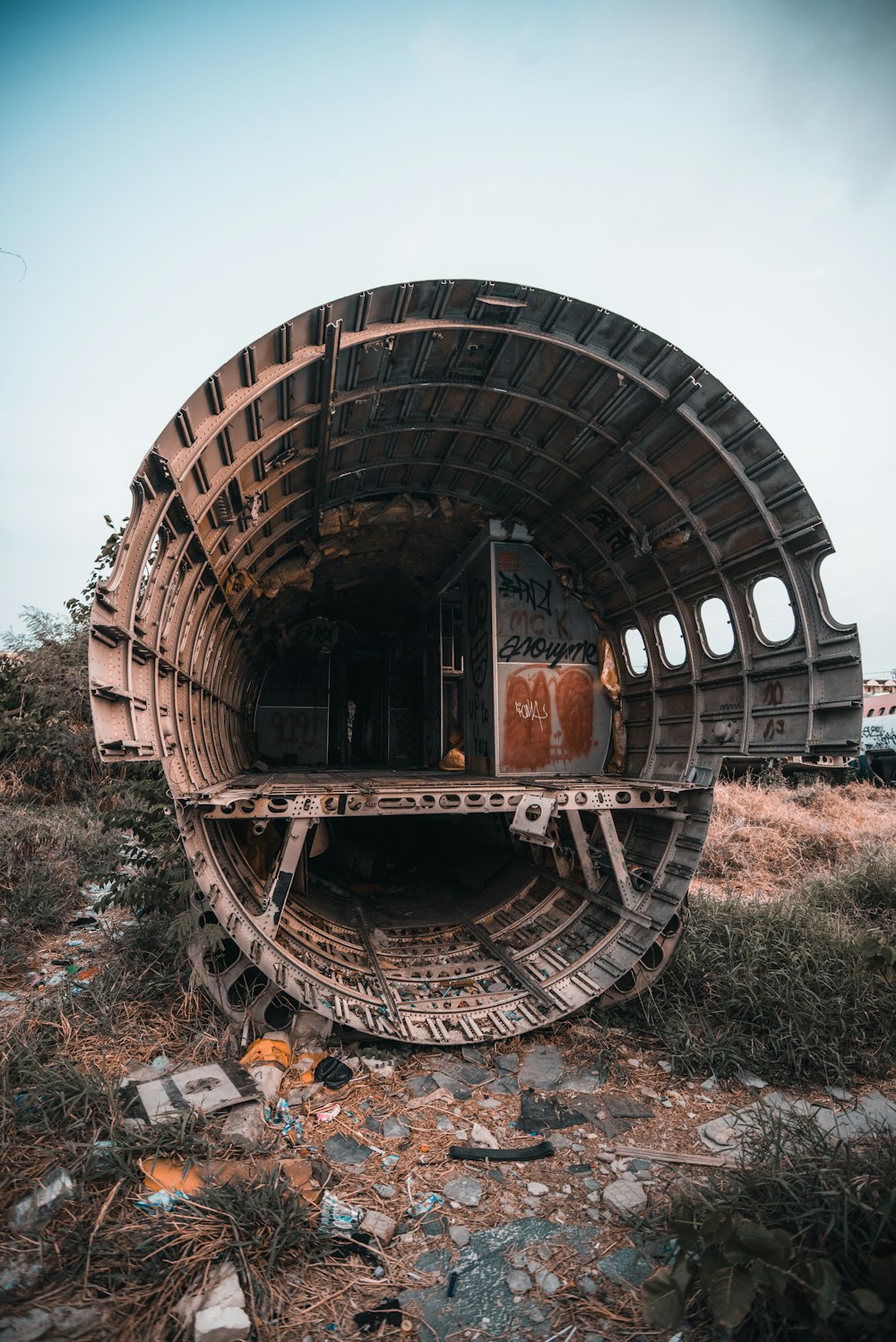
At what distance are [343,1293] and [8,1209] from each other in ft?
5.30

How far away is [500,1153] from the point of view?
424cm

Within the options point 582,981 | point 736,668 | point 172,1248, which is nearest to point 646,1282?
point 172,1248

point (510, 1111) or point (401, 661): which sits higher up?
point (401, 661)

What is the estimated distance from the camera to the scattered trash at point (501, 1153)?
13.8 feet

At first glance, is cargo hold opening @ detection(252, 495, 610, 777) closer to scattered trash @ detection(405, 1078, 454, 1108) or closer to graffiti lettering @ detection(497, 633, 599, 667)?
graffiti lettering @ detection(497, 633, 599, 667)

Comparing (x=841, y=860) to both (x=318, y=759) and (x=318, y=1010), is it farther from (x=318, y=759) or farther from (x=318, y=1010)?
(x=318, y=759)

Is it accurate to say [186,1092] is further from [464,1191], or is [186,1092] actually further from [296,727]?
[296,727]

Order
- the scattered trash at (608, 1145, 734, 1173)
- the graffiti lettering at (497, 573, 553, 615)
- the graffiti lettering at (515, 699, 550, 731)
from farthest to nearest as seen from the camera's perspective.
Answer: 1. the graffiti lettering at (497, 573, 553, 615)
2. the graffiti lettering at (515, 699, 550, 731)
3. the scattered trash at (608, 1145, 734, 1173)

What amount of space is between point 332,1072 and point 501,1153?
4.58 ft

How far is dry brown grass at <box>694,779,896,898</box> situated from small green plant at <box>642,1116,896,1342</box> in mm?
5359

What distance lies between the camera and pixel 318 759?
1539 cm

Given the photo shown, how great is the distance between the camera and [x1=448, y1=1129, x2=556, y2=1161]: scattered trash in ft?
13.8

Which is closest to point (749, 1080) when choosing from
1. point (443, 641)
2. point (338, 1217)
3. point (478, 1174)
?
point (478, 1174)

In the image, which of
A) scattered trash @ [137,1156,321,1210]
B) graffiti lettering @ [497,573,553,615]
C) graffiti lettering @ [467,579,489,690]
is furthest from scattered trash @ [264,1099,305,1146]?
graffiti lettering @ [497,573,553,615]
